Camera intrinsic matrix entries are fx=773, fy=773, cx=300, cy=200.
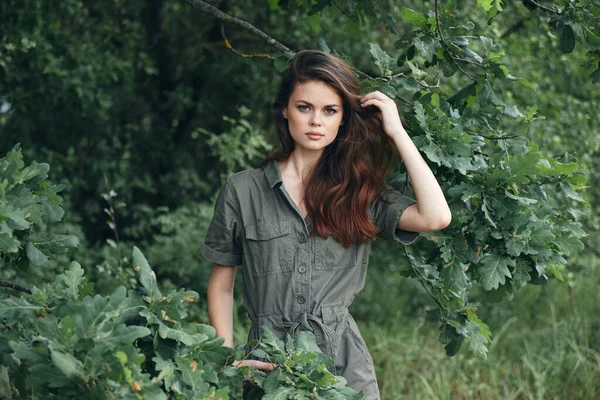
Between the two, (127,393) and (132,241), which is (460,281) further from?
(132,241)

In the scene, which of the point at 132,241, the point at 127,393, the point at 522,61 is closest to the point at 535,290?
the point at 522,61

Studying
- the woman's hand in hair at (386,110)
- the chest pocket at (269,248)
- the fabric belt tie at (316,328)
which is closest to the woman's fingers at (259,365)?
the fabric belt tie at (316,328)

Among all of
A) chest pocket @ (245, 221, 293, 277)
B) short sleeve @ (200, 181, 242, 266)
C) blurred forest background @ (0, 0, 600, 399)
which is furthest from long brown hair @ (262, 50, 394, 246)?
blurred forest background @ (0, 0, 600, 399)

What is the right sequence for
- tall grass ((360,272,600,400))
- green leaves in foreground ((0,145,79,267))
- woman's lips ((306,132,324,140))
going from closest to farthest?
green leaves in foreground ((0,145,79,267)) < woman's lips ((306,132,324,140)) < tall grass ((360,272,600,400))

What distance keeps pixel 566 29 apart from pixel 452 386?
2638 millimetres

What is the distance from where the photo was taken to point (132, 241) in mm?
6297

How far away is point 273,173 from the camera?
2.70m

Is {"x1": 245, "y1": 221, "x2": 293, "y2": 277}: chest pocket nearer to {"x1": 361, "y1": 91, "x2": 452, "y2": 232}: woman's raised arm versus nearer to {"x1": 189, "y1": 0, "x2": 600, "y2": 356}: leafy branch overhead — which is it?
{"x1": 361, "y1": 91, "x2": 452, "y2": 232}: woman's raised arm

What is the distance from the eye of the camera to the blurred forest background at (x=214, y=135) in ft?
16.1

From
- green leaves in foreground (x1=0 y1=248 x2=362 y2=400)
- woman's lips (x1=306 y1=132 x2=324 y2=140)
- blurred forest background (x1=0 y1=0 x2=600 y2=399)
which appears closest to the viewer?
green leaves in foreground (x1=0 y1=248 x2=362 y2=400)

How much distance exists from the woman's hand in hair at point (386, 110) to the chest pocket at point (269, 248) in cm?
47

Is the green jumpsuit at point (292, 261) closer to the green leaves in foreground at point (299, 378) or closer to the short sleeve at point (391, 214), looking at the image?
the short sleeve at point (391, 214)

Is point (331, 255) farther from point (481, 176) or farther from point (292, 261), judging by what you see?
point (481, 176)

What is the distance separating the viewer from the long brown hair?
8.54ft
